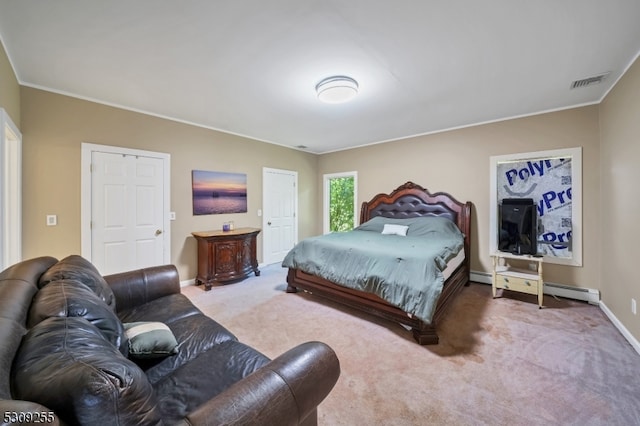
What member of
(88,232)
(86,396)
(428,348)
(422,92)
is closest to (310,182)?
(422,92)

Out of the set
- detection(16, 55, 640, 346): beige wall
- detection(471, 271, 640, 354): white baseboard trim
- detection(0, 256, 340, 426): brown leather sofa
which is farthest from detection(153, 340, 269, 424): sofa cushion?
detection(471, 271, 640, 354): white baseboard trim

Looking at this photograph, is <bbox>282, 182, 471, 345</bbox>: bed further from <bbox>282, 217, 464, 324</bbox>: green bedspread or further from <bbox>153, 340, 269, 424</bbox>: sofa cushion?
<bbox>153, 340, 269, 424</bbox>: sofa cushion

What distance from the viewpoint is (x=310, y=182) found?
20.4 ft

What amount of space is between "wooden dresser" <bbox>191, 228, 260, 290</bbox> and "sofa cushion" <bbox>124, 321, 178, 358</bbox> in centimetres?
247

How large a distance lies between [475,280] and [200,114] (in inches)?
193

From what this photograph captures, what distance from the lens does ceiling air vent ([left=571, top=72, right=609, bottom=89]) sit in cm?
Result: 258

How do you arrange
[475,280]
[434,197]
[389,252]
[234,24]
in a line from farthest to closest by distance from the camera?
1. [434,197]
2. [475,280]
3. [389,252]
4. [234,24]

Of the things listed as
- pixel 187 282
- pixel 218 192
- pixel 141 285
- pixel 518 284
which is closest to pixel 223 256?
pixel 187 282

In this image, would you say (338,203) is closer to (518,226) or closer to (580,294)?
(518,226)

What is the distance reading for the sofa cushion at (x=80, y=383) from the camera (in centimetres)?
64

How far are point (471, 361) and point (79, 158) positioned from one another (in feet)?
15.1

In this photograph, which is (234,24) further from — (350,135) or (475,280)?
(475,280)

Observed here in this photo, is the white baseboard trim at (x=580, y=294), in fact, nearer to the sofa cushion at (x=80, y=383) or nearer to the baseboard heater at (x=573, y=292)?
the baseboard heater at (x=573, y=292)

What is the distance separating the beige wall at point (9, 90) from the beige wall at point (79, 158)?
20 cm
